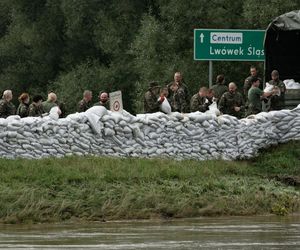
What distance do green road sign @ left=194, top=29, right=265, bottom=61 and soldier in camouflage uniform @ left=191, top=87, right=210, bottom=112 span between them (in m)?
1.96

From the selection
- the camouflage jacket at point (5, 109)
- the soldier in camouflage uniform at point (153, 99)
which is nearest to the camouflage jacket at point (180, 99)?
the soldier in camouflage uniform at point (153, 99)

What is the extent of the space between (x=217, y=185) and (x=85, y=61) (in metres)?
29.6

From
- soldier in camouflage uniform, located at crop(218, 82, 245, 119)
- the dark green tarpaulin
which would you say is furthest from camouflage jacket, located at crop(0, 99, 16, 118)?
the dark green tarpaulin

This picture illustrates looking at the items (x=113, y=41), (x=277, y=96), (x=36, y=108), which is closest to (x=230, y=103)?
(x=277, y=96)

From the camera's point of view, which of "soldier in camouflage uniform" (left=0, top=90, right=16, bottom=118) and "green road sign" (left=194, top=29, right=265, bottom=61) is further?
"green road sign" (left=194, top=29, right=265, bottom=61)

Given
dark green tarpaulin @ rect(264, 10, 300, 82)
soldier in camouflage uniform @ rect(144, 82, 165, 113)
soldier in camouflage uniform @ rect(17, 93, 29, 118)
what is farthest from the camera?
dark green tarpaulin @ rect(264, 10, 300, 82)

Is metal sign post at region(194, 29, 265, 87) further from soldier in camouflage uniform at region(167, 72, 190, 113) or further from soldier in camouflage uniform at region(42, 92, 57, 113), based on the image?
soldier in camouflage uniform at region(42, 92, 57, 113)

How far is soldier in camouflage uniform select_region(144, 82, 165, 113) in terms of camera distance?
2606cm

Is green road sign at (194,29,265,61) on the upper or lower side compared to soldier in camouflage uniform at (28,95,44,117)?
upper

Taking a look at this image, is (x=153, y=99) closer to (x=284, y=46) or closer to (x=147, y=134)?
(x=147, y=134)

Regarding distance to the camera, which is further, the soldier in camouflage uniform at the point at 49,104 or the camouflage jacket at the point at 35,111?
the soldier in camouflage uniform at the point at 49,104

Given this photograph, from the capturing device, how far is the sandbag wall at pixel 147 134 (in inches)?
929

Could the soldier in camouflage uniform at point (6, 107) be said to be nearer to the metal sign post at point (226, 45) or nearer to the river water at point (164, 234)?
the river water at point (164, 234)

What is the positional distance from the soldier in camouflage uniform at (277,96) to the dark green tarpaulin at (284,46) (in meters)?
1.56
